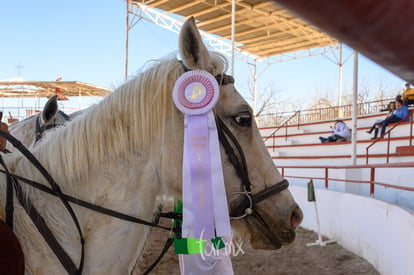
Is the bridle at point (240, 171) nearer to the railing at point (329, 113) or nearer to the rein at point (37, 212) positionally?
the rein at point (37, 212)

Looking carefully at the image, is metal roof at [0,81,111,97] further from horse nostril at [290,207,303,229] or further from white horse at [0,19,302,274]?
horse nostril at [290,207,303,229]

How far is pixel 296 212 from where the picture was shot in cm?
169

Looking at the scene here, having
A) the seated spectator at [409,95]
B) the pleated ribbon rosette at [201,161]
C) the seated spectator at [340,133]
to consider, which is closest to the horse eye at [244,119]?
the pleated ribbon rosette at [201,161]

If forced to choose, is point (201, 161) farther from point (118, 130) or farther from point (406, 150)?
point (406, 150)

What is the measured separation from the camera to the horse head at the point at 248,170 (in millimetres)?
1608

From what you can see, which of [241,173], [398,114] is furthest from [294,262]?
[398,114]

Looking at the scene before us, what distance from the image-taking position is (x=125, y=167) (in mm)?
1515

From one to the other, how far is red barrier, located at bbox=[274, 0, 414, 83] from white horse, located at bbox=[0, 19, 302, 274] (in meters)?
1.20

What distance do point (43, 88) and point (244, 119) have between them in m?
21.2

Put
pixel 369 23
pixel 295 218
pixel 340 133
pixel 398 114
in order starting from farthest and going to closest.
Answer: pixel 340 133, pixel 398 114, pixel 295 218, pixel 369 23

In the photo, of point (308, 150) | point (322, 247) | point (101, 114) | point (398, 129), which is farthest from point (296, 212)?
point (308, 150)

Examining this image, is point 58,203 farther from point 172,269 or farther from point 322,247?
point 322,247

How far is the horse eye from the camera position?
1.61m

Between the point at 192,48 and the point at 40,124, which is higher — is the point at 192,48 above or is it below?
above
